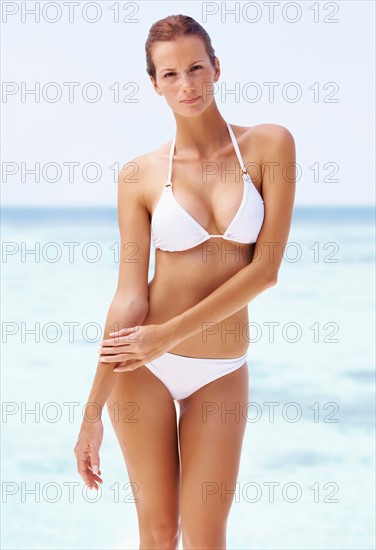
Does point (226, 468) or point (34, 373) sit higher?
point (226, 468)

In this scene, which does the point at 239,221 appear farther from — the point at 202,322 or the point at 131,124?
the point at 131,124

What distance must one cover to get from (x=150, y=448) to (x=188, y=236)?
506 millimetres

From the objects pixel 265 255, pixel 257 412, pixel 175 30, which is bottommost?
pixel 257 412

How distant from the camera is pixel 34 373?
7160 millimetres

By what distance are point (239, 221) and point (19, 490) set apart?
3381mm

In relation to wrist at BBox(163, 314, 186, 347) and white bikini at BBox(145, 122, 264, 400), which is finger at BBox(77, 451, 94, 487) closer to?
white bikini at BBox(145, 122, 264, 400)

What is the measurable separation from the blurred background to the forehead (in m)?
1.96

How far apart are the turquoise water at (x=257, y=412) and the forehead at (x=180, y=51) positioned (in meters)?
2.18

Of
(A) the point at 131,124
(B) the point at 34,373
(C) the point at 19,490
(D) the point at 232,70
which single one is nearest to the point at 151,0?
(D) the point at 232,70

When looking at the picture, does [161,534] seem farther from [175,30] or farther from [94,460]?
[175,30]

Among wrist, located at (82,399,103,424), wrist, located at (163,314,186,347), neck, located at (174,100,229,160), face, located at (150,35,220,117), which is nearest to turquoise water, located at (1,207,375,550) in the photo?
wrist, located at (82,399,103,424)

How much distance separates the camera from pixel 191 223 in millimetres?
2131

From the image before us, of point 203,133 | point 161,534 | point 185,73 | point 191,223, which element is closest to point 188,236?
point 191,223

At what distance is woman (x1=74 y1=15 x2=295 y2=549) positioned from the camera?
2094 mm
